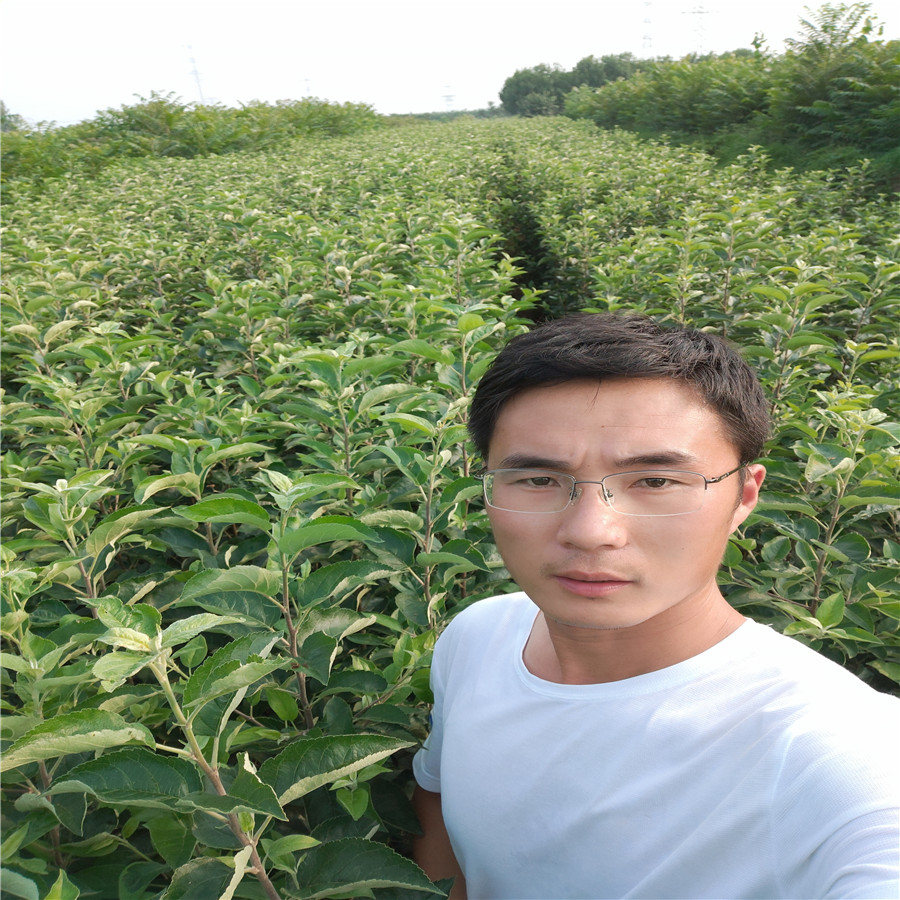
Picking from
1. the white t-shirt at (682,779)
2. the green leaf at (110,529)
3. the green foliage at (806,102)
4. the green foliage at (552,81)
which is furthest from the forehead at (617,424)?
the green foliage at (552,81)

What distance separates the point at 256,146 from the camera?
20594 millimetres

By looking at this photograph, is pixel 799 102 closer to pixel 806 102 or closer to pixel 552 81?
pixel 806 102

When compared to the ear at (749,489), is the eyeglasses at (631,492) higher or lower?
higher

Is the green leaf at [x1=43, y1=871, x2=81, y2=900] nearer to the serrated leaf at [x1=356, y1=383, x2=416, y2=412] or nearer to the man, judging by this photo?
the man

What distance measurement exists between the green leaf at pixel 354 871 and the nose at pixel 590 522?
51 centimetres

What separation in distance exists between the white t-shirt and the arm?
0.12 meters

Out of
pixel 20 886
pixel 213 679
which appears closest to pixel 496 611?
pixel 213 679

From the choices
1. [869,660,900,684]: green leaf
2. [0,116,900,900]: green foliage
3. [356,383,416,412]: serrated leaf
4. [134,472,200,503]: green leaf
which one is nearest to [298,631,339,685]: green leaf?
[0,116,900,900]: green foliage

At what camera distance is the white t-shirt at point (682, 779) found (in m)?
0.84

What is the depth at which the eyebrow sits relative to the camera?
1.06 metres

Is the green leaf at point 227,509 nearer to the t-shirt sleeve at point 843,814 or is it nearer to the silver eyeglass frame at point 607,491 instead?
the silver eyeglass frame at point 607,491

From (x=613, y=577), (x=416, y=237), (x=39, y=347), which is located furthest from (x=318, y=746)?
(x=416, y=237)

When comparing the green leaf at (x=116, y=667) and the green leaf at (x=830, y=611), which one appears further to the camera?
the green leaf at (x=830, y=611)

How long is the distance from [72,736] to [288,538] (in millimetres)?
464
